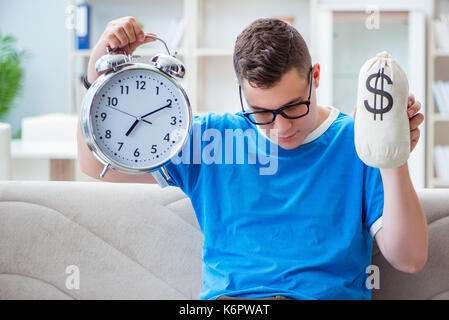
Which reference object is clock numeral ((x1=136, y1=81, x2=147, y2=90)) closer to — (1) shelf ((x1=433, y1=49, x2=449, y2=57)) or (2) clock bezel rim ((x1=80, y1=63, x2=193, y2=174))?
(2) clock bezel rim ((x1=80, y1=63, x2=193, y2=174))

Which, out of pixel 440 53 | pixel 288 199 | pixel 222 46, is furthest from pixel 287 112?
pixel 222 46

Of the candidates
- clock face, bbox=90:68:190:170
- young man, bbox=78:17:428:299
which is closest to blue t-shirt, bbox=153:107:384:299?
young man, bbox=78:17:428:299

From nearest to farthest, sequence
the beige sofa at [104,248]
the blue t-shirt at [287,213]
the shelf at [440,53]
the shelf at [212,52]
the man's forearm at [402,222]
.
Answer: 1. the man's forearm at [402,222]
2. the blue t-shirt at [287,213]
3. the beige sofa at [104,248]
4. the shelf at [440,53]
5. the shelf at [212,52]

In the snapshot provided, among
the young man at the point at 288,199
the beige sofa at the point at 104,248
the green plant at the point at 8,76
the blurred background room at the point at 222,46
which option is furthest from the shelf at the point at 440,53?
the green plant at the point at 8,76

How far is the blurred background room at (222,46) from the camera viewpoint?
378 cm

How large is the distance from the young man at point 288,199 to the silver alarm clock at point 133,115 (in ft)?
0.62

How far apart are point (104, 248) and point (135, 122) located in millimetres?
606

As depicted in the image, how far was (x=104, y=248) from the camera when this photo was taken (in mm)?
1357

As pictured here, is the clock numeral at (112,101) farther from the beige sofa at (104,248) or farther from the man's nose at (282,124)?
the beige sofa at (104,248)

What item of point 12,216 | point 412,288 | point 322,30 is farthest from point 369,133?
point 322,30

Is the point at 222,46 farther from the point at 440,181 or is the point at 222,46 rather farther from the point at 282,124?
the point at 282,124

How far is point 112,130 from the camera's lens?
852mm

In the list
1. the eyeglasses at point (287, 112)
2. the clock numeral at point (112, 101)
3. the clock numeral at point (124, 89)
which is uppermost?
the clock numeral at point (124, 89)

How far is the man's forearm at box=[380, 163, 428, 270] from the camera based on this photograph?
952 mm
